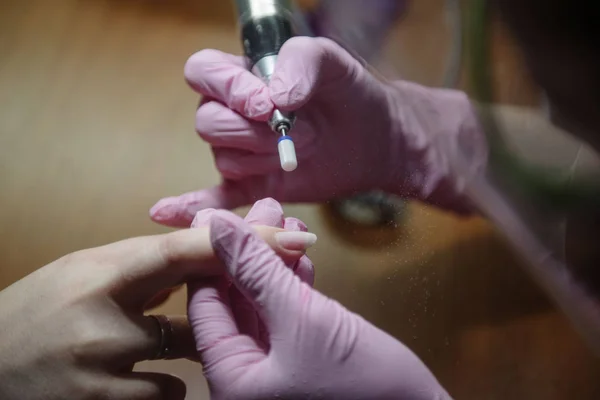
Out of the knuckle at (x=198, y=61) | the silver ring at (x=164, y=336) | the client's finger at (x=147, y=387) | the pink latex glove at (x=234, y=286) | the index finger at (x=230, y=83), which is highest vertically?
the knuckle at (x=198, y=61)

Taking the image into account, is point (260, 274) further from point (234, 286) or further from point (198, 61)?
point (198, 61)

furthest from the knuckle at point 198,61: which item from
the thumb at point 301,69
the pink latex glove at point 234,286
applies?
the pink latex glove at point 234,286

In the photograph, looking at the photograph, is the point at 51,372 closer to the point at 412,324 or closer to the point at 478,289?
the point at 412,324

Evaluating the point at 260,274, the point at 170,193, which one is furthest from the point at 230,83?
the point at 260,274

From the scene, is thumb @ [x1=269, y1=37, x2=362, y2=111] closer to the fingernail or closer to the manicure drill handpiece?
the manicure drill handpiece

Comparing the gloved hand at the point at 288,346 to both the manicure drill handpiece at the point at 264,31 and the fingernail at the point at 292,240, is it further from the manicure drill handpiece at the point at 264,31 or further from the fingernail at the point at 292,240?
the manicure drill handpiece at the point at 264,31

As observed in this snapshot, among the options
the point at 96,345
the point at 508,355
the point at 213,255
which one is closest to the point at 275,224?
the point at 213,255
